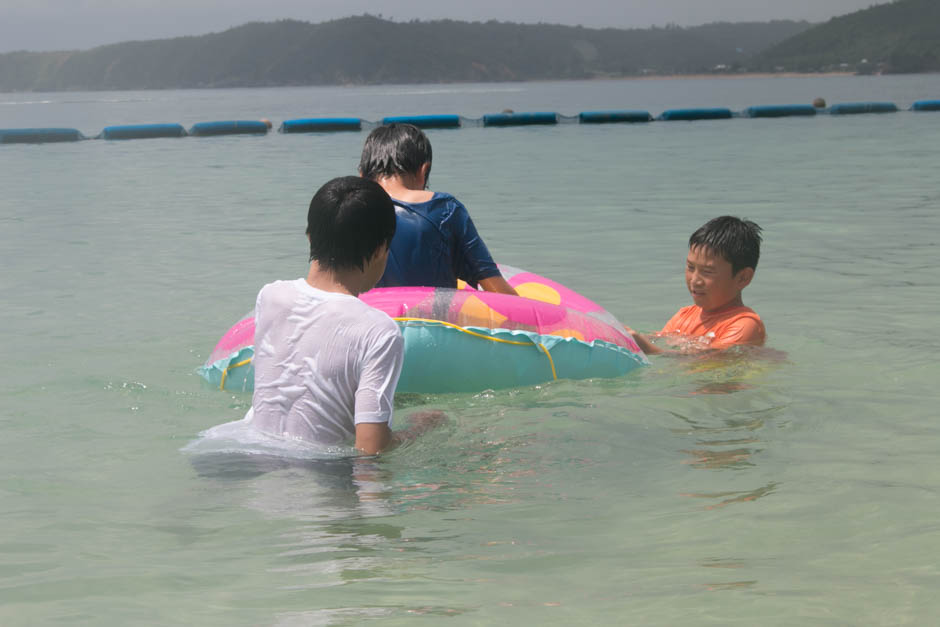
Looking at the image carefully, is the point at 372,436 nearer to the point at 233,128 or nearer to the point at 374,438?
the point at 374,438

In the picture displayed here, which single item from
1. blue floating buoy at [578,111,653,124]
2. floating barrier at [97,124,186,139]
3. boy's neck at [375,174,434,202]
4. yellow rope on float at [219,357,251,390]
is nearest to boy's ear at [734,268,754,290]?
boy's neck at [375,174,434,202]

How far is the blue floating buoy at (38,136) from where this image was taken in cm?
2435

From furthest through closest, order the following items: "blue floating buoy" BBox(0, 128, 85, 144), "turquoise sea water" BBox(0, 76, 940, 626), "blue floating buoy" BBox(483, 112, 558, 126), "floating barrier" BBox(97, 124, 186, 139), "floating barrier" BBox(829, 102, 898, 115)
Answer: "floating barrier" BBox(829, 102, 898, 115) → "blue floating buoy" BBox(483, 112, 558, 126) → "floating barrier" BBox(97, 124, 186, 139) → "blue floating buoy" BBox(0, 128, 85, 144) → "turquoise sea water" BBox(0, 76, 940, 626)

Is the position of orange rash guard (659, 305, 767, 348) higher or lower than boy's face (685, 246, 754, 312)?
lower

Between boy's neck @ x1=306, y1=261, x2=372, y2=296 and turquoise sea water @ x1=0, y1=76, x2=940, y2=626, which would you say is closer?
turquoise sea water @ x1=0, y1=76, x2=940, y2=626

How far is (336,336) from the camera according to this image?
9.61ft

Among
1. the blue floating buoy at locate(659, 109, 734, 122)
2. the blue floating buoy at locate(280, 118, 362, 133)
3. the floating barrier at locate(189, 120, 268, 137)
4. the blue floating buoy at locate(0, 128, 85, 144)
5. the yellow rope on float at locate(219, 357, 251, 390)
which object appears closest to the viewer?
the yellow rope on float at locate(219, 357, 251, 390)

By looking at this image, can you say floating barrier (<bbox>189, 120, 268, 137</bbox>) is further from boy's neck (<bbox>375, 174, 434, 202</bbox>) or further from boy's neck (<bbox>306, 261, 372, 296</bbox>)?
boy's neck (<bbox>306, 261, 372, 296</bbox>)

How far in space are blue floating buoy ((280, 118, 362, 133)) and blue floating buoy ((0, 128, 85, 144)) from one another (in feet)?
16.1

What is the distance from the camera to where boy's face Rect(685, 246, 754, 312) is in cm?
469

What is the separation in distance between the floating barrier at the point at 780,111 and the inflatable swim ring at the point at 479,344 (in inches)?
995

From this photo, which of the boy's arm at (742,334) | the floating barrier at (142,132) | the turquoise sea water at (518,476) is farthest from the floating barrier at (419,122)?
the boy's arm at (742,334)

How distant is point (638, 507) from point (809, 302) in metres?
3.54

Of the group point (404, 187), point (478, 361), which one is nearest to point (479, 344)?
point (478, 361)
